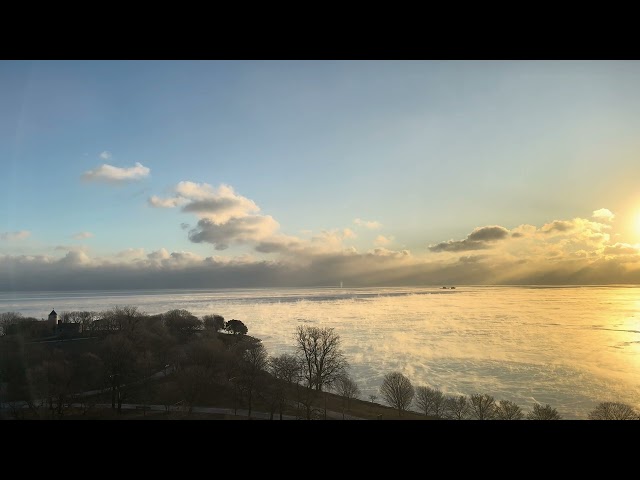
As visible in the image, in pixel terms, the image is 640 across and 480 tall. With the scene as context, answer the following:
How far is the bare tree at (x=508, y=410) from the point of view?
7.00m

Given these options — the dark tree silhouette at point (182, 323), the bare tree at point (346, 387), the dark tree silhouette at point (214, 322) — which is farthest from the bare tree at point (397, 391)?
the dark tree silhouette at point (182, 323)

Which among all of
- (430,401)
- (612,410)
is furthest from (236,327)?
(612,410)

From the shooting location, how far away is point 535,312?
1465 cm

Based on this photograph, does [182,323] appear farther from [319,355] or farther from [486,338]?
[486,338]

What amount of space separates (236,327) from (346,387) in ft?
17.0

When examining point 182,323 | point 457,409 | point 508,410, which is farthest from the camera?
point 182,323

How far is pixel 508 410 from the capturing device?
278 inches

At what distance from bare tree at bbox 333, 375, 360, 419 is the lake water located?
1.05 ft

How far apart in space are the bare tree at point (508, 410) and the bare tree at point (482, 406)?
0.10 metres

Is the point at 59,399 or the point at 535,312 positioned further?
the point at 535,312

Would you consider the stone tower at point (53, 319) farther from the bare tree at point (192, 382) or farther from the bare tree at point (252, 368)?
the bare tree at point (252, 368)
